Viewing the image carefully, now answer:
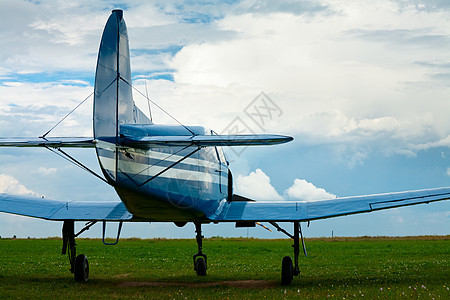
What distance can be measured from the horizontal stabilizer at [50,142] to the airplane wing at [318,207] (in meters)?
4.32

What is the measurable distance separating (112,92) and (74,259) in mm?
5634

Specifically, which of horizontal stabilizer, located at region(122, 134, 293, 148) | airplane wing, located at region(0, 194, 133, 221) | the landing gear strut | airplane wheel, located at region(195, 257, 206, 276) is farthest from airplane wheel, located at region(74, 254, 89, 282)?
horizontal stabilizer, located at region(122, 134, 293, 148)

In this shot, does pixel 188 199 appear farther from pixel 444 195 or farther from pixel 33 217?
pixel 444 195

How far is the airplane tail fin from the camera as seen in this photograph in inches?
411

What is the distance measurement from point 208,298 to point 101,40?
218 inches

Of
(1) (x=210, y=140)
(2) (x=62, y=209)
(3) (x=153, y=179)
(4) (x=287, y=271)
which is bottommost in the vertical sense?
(4) (x=287, y=271)

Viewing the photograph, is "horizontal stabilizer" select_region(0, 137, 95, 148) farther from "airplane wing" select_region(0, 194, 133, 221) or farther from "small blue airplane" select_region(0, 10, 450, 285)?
"airplane wing" select_region(0, 194, 133, 221)

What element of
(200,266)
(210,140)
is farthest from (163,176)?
(200,266)

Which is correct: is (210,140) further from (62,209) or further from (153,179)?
(62,209)

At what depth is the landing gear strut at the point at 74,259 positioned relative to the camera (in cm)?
1408

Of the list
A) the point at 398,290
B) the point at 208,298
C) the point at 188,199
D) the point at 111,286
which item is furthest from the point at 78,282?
the point at 398,290

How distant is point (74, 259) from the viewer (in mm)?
14461

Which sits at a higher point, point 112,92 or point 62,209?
point 112,92

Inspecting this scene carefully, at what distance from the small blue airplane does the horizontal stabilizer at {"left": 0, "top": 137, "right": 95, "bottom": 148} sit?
2 cm
